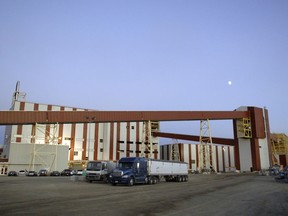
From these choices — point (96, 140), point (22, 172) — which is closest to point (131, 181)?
point (22, 172)

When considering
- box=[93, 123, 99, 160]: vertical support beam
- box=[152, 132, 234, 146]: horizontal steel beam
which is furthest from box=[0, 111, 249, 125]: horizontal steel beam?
box=[93, 123, 99, 160]: vertical support beam

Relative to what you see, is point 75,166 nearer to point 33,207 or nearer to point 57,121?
point 57,121

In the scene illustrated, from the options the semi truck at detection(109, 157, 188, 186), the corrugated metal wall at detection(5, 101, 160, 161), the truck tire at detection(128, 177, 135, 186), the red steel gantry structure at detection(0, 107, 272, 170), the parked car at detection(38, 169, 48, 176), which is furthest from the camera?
the corrugated metal wall at detection(5, 101, 160, 161)

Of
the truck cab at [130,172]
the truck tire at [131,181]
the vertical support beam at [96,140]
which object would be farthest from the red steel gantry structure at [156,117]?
the truck tire at [131,181]

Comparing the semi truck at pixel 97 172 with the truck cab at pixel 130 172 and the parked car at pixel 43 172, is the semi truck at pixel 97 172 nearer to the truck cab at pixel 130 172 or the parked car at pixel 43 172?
the truck cab at pixel 130 172

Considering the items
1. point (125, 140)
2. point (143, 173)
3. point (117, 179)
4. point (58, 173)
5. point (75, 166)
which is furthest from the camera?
point (125, 140)

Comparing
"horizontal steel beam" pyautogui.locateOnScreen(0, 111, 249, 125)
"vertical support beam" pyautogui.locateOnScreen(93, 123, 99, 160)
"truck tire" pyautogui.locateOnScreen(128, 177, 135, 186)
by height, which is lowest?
"truck tire" pyautogui.locateOnScreen(128, 177, 135, 186)

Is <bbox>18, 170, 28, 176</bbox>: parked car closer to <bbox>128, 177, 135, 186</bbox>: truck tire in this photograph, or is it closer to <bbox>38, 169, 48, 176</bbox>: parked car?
<bbox>38, 169, 48, 176</bbox>: parked car

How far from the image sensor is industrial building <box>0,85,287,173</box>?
165ft

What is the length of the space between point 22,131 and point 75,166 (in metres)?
14.0

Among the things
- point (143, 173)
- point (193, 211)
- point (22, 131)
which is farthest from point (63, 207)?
point (22, 131)

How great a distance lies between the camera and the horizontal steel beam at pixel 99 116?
47094 millimetres

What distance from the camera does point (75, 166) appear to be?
63312 millimetres

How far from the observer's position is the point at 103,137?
226 feet
